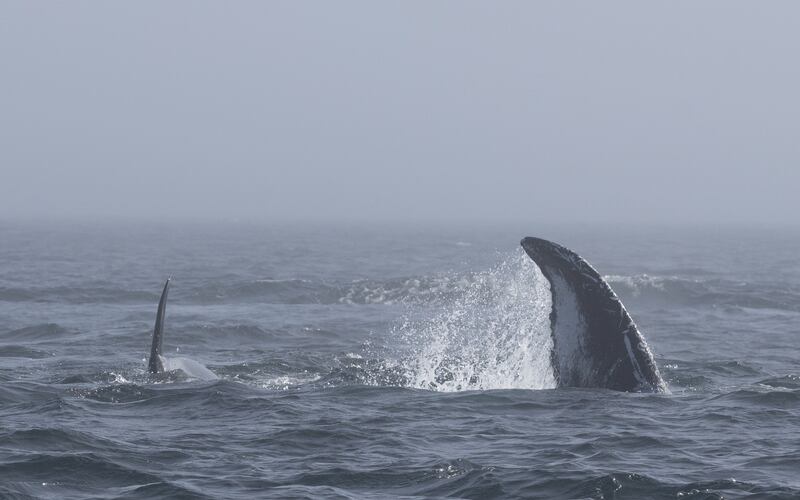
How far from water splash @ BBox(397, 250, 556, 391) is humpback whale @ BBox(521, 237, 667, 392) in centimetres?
42

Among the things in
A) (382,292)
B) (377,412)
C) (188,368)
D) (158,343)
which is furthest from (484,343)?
(382,292)

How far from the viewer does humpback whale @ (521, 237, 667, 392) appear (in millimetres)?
11930

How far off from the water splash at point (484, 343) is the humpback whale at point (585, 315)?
1.37ft

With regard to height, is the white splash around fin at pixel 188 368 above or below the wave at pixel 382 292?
above

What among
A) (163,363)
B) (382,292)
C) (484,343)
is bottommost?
(382,292)

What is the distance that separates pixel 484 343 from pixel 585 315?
11.6 m

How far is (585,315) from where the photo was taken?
11.9 metres

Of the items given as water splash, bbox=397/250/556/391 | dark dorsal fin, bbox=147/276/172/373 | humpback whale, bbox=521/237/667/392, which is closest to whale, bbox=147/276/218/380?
dark dorsal fin, bbox=147/276/172/373

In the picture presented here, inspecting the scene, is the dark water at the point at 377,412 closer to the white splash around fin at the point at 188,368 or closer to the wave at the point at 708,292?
the white splash around fin at the point at 188,368

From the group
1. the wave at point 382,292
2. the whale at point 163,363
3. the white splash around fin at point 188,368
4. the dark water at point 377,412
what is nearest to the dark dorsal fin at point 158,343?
the whale at point 163,363

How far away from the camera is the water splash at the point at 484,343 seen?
14969 millimetres

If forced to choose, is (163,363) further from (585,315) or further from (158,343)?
(585,315)

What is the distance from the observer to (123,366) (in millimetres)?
18547

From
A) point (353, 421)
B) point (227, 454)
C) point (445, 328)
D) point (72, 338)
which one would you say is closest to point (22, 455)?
point (227, 454)
